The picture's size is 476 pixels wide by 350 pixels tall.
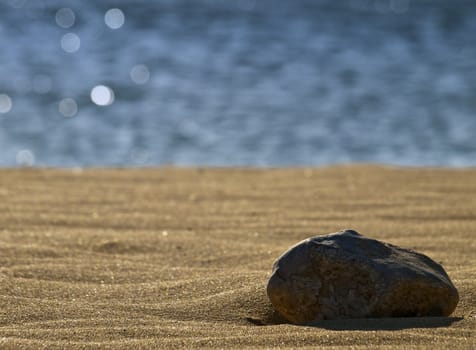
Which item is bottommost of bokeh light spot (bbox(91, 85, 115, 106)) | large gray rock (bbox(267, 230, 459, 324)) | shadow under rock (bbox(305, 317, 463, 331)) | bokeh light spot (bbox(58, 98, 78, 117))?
shadow under rock (bbox(305, 317, 463, 331))

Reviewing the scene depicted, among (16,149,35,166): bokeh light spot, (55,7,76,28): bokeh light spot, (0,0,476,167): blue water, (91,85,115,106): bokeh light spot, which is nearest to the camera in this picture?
(16,149,35,166): bokeh light spot

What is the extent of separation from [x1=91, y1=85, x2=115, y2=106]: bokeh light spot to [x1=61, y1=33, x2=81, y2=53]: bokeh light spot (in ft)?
11.3

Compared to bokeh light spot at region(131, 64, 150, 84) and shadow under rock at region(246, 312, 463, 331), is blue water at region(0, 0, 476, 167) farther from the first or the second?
shadow under rock at region(246, 312, 463, 331)

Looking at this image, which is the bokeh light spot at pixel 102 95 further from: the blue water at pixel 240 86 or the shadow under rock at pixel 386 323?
the shadow under rock at pixel 386 323

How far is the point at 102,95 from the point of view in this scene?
11.5 m

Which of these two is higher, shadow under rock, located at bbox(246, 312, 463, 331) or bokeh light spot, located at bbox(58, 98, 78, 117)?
bokeh light spot, located at bbox(58, 98, 78, 117)

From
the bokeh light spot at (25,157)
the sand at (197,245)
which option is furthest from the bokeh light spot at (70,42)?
the sand at (197,245)

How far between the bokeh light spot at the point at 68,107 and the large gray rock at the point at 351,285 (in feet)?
25.6

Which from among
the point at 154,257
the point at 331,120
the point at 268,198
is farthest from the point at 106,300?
the point at 331,120

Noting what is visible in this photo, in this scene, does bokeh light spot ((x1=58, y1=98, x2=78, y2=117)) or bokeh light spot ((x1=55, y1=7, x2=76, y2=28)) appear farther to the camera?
bokeh light spot ((x1=55, y1=7, x2=76, y2=28))

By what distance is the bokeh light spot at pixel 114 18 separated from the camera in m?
17.7

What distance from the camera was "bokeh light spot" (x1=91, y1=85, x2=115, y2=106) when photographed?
11.2 meters

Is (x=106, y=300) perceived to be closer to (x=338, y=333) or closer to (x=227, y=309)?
(x=227, y=309)

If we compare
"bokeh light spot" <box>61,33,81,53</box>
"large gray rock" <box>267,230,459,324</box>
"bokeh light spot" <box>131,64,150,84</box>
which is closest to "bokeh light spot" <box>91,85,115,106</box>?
"bokeh light spot" <box>131,64,150,84</box>
